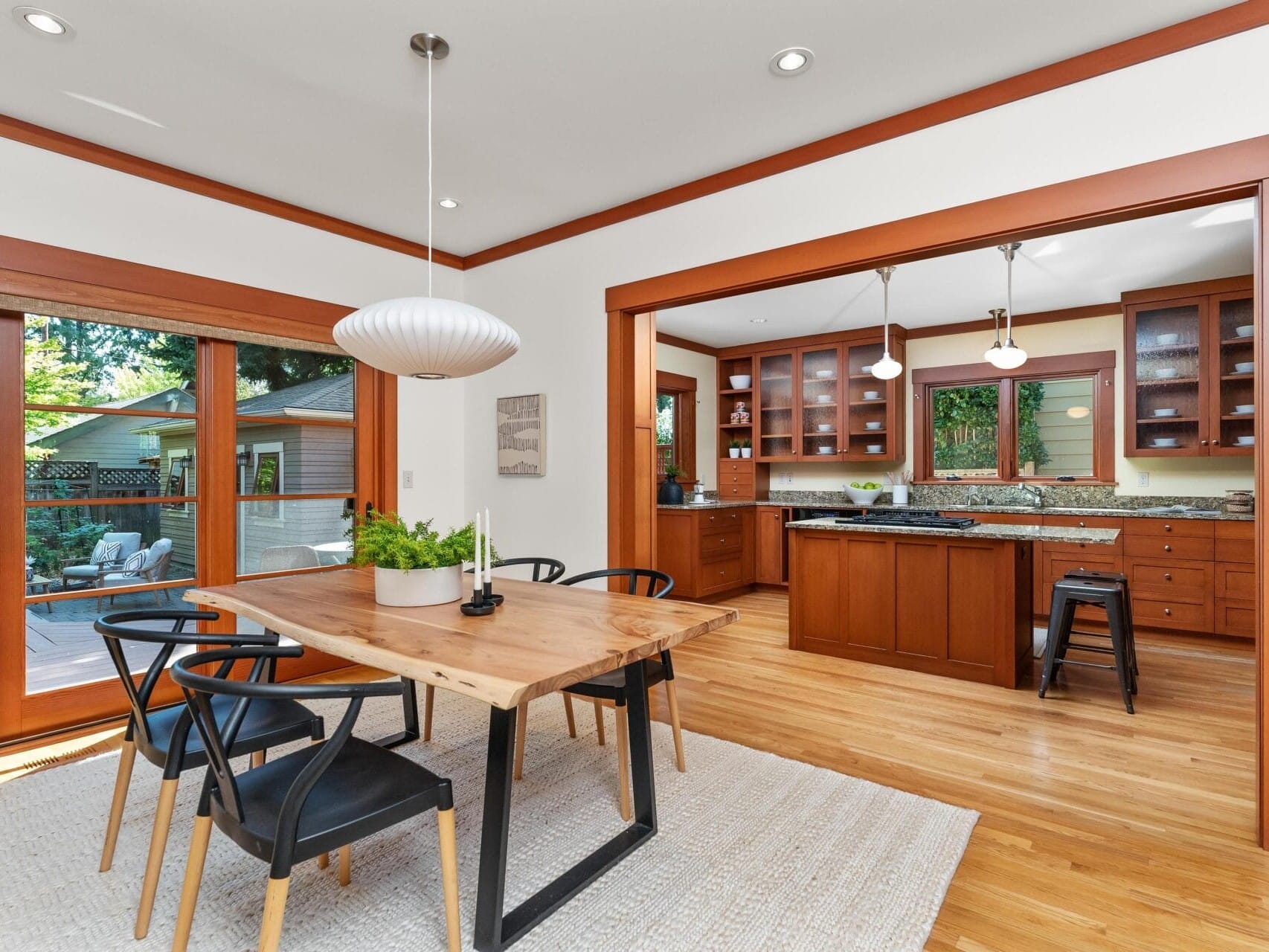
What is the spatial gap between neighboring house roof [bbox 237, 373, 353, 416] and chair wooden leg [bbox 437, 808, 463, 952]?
291cm

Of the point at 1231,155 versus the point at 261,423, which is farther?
the point at 261,423

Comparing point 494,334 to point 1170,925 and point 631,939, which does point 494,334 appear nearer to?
point 631,939

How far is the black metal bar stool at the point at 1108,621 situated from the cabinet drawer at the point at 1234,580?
153 centimetres

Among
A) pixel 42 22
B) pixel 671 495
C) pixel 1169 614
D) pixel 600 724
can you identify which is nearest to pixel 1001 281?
pixel 1169 614

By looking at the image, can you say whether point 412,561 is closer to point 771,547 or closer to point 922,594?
point 922,594

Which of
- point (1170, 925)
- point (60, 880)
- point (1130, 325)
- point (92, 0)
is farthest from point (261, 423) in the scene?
point (1130, 325)

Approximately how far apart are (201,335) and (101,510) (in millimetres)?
971

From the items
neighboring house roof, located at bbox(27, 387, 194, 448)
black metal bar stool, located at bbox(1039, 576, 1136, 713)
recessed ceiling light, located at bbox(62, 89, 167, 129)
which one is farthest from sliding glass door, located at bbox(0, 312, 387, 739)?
black metal bar stool, located at bbox(1039, 576, 1136, 713)

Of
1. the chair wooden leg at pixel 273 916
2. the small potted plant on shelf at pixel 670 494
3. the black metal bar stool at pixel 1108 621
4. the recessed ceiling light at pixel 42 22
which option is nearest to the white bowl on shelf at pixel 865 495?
the small potted plant on shelf at pixel 670 494

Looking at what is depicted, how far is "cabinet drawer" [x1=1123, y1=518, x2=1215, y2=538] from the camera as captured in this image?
460 centimetres

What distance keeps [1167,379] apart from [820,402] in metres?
2.74

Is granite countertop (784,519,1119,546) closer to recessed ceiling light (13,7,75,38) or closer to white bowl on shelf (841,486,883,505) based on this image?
white bowl on shelf (841,486,883,505)

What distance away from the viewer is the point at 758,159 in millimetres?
3146

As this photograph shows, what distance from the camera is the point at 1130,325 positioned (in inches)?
202
